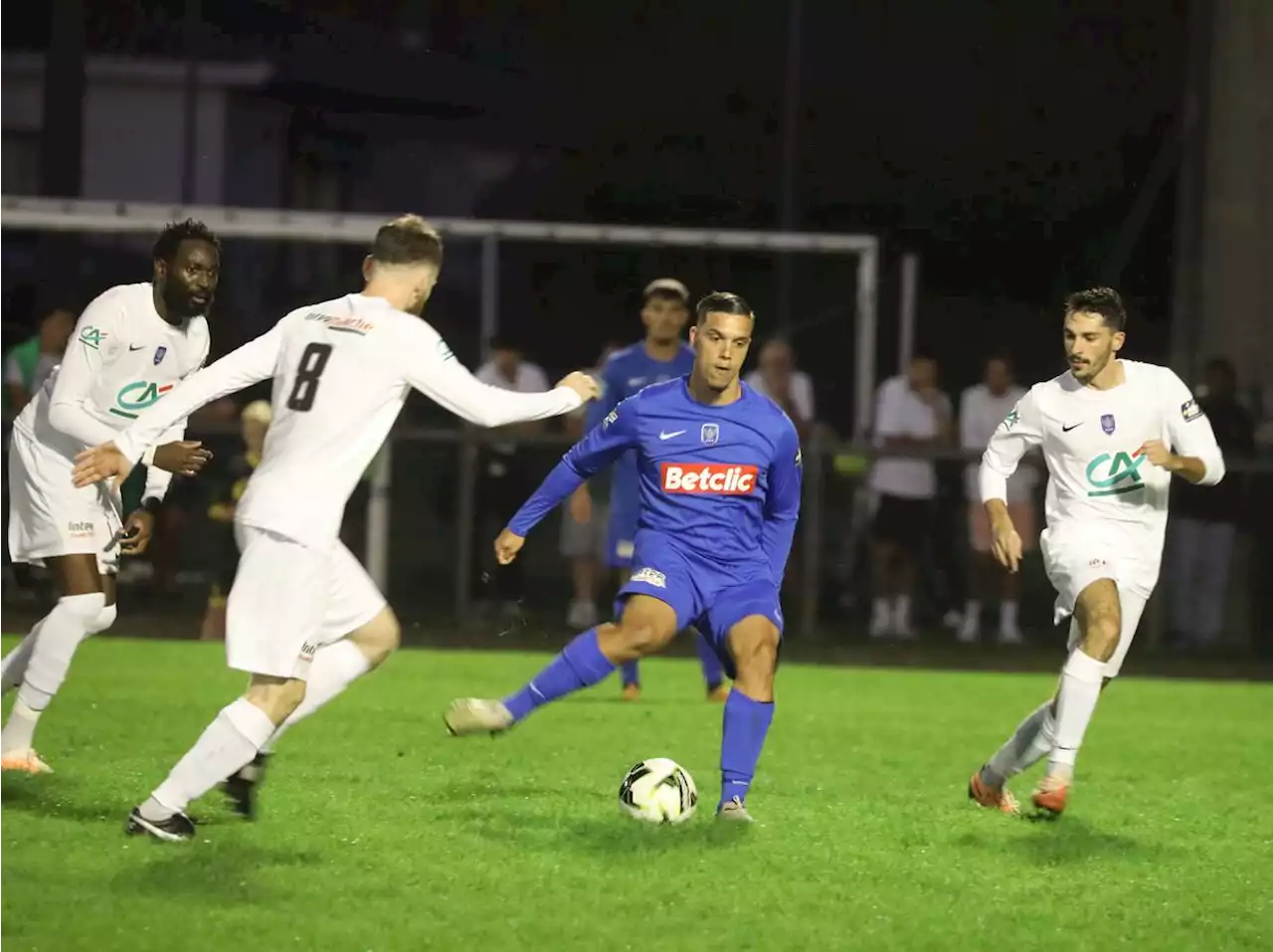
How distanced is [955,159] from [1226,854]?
14677mm

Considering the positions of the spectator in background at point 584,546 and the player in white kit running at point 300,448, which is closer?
the player in white kit running at point 300,448

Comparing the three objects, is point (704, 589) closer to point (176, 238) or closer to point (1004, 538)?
point (1004, 538)

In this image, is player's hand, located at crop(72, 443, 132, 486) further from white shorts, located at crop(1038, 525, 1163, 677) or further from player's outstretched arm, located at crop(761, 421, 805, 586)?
white shorts, located at crop(1038, 525, 1163, 677)

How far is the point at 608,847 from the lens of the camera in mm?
6746

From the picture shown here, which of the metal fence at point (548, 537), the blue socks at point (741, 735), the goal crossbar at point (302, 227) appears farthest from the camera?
the goal crossbar at point (302, 227)

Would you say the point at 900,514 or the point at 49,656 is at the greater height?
the point at 900,514

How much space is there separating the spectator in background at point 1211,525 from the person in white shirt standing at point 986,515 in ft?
3.58

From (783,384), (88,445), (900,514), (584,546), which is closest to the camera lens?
→ (88,445)

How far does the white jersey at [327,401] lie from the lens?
6.19 m

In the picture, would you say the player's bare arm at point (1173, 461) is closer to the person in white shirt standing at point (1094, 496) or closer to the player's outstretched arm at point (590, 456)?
the person in white shirt standing at point (1094, 496)

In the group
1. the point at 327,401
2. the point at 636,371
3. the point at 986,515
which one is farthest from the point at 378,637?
the point at 986,515

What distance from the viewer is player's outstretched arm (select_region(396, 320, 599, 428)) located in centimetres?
620

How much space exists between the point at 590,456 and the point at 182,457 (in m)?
1.46

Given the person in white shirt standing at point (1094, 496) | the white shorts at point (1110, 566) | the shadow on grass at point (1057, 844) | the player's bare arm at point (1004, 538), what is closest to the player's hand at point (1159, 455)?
the person in white shirt standing at point (1094, 496)
